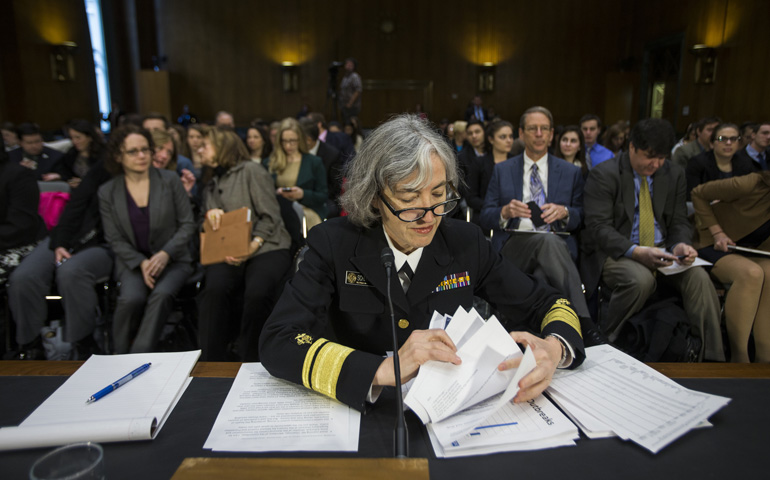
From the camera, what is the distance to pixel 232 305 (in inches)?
107

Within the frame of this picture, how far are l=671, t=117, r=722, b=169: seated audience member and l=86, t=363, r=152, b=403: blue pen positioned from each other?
5615 millimetres

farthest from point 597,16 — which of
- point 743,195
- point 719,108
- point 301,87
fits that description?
point 743,195

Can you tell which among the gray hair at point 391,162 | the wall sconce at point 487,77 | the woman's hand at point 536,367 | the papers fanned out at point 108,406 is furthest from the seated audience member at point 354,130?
the woman's hand at point 536,367

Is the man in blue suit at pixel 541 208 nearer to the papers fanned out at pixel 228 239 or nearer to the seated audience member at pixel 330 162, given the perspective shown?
the papers fanned out at pixel 228 239

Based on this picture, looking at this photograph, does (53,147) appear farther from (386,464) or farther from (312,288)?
(386,464)

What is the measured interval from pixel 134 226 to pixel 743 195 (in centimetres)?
336

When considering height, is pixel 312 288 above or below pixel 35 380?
above

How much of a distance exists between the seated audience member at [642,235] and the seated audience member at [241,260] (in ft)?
5.87

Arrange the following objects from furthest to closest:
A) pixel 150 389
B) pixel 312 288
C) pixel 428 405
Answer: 1. pixel 312 288
2. pixel 150 389
3. pixel 428 405

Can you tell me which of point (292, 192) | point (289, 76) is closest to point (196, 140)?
point (292, 192)

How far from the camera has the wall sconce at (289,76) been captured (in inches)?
477

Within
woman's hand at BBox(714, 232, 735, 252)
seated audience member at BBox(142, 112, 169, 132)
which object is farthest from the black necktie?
seated audience member at BBox(142, 112, 169, 132)

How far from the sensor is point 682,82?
9633 millimetres

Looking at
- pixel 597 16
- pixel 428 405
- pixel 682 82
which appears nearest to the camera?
pixel 428 405
